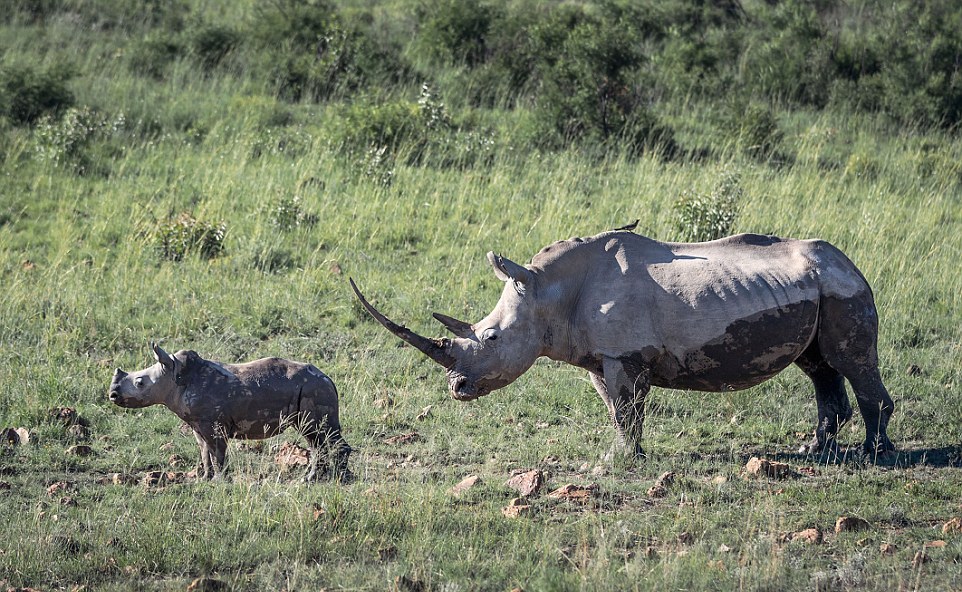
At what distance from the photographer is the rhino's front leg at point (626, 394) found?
8.45m

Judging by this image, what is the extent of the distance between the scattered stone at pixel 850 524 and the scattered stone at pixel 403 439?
133 inches

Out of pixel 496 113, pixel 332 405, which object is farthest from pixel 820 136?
pixel 332 405

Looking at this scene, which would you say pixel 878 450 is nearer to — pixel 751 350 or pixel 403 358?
pixel 751 350

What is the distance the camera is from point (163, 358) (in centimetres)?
779

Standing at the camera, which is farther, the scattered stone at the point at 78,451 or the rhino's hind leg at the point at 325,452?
the scattered stone at the point at 78,451

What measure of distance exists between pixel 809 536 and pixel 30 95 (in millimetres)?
13544

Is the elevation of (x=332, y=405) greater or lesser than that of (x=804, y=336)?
lesser

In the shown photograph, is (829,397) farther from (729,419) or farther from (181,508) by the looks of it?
(181,508)

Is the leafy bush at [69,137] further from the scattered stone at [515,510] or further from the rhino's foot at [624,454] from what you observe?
the scattered stone at [515,510]

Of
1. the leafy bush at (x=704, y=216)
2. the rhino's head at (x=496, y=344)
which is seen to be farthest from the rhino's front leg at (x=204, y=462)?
the leafy bush at (x=704, y=216)

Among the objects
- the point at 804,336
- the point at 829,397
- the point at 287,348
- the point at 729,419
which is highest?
the point at 804,336

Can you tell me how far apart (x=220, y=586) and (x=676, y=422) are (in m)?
4.55

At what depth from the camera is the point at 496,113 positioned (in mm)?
17562

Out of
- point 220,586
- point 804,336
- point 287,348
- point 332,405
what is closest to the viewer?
point 220,586
